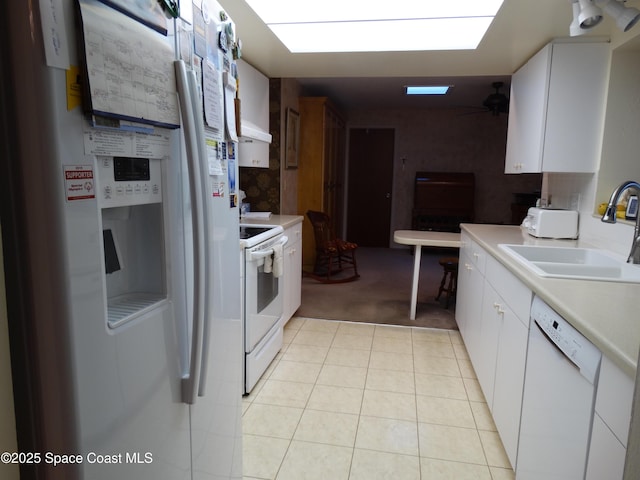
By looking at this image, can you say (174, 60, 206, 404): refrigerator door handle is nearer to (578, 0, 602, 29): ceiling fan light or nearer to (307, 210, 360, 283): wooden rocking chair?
(578, 0, 602, 29): ceiling fan light

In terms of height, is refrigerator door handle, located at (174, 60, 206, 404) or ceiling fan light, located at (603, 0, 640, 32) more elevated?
ceiling fan light, located at (603, 0, 640, 32)

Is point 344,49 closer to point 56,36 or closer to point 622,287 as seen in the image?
point 622,287

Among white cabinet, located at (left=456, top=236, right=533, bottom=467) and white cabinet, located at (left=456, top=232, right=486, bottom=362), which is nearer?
white cabinet, located at (left=456, top=236, right=533, bottom=467)

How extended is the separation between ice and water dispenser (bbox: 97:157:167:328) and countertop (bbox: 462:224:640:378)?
1.08 meters

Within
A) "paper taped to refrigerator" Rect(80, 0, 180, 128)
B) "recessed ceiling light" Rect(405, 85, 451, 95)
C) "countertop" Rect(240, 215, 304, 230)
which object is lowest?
"countertop" Rect(240, 215, 304, 230)

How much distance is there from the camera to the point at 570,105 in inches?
102

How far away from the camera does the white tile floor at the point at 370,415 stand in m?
1.91

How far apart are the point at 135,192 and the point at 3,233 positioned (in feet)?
0.86

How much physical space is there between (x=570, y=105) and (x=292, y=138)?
3051 millimetres

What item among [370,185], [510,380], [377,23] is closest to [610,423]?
[510,380]

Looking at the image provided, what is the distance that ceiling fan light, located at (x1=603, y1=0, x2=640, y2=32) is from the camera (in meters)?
1.67

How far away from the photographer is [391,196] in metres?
7.48

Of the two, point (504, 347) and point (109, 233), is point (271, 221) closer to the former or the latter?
point (504, 347)

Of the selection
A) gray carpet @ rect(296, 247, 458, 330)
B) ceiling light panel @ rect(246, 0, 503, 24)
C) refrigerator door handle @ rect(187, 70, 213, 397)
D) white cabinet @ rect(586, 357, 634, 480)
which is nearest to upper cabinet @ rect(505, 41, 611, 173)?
ceiling light panel @ rect(246, 0, 503, 24)
